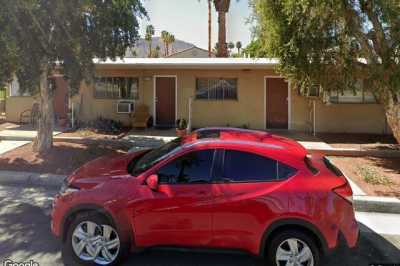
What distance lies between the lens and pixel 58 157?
379 inches

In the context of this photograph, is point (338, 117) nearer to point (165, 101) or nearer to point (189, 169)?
point (165, 101)

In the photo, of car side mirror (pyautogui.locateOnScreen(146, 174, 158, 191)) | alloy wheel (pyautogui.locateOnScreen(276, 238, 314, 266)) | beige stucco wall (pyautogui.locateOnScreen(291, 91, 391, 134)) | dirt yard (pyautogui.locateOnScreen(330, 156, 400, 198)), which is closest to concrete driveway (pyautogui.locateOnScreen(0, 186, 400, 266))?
alloy wheel (pyautogui.locateOnScreen(276, 238, 314, 266))

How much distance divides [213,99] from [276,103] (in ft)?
8.31

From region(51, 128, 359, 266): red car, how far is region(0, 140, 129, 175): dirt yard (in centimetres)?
443

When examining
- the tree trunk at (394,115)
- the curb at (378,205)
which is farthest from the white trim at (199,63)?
the curb at (378,205)

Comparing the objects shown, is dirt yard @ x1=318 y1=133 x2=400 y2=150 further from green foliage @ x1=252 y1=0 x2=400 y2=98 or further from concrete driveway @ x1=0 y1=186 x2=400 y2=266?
concrete driveway @ x1=0 y1=186 x2=400 y2=266

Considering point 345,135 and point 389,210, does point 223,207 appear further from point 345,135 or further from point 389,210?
point 345,135

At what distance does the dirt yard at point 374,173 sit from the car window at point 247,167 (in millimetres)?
3894

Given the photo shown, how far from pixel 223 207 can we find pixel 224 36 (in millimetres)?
19238

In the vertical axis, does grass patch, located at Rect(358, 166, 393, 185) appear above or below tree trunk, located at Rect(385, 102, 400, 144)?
below

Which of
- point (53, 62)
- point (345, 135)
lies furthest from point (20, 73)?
point (345, 135)

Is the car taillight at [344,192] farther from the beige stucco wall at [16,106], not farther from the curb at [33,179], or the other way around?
the beige stucco wall at [16,106]

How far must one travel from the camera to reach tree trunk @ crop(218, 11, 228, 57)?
71.5 feet

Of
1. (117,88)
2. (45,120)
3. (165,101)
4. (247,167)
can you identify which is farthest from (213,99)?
(247,167)
